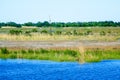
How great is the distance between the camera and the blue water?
20.8 meters

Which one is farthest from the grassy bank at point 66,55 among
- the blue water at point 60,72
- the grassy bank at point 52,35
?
the grassy bank at point 52,35

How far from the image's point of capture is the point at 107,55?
32812 mm

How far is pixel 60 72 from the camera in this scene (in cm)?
2319

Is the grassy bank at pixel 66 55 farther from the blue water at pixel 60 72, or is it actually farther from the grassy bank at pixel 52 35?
the grassy bank at pixel 52 35

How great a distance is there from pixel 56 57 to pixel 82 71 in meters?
7.53

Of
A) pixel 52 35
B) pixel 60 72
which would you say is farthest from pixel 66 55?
pixel 52 35

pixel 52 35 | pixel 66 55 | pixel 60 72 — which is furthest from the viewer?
pixel 52 35

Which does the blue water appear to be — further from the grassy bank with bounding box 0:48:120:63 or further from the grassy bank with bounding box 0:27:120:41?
the grassy bank with bounding box 0:27:120:41

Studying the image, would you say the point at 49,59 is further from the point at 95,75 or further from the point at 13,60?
the point at 95,75

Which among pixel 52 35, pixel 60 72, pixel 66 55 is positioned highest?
pixel 66 55

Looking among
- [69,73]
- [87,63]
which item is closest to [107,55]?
[87,63]

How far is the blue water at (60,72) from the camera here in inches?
818

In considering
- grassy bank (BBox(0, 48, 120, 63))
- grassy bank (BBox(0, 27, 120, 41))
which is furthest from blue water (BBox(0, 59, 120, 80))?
grassy bank (BBox(0, 27, 120, 41))

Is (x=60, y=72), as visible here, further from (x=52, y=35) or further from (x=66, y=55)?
(x=52, y=35)
